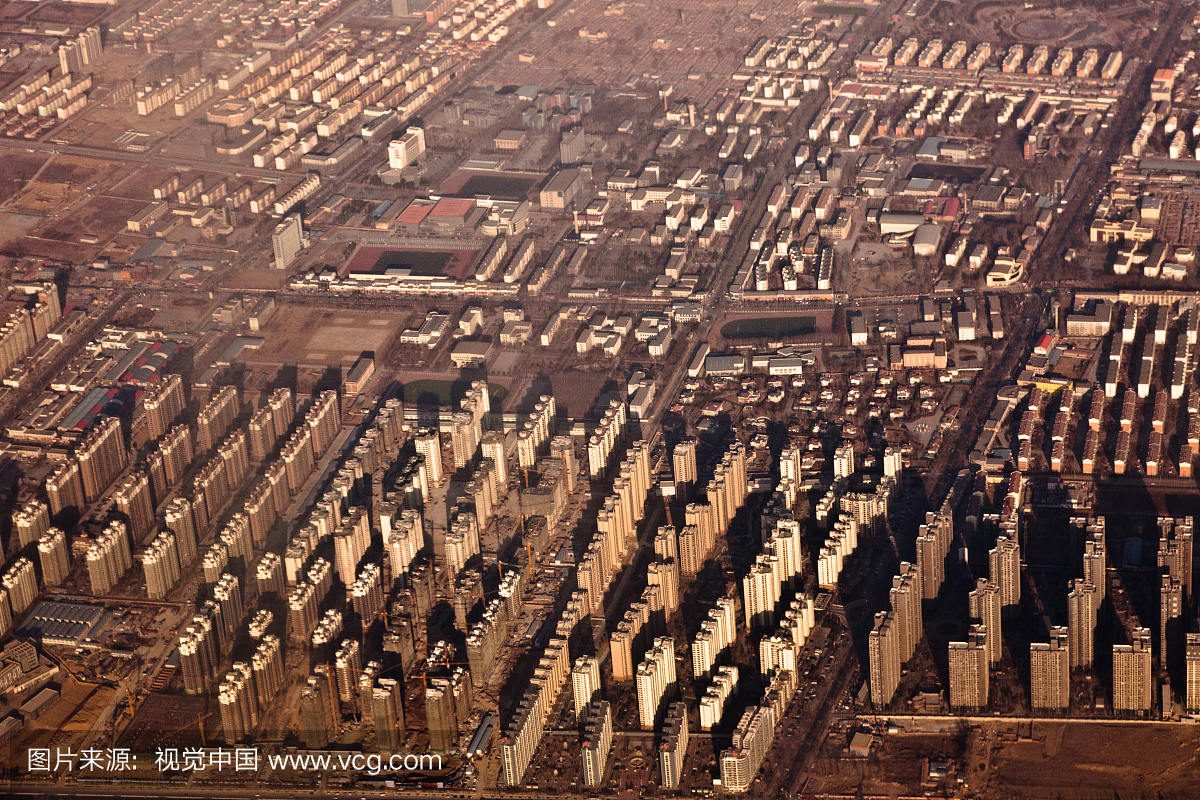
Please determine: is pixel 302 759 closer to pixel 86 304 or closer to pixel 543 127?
pixel 86 304

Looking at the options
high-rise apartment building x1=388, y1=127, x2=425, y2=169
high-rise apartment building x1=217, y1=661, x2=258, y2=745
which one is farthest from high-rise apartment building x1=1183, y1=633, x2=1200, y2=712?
high-rise apartment building x1=388, y1=127, x2=425, y2=169

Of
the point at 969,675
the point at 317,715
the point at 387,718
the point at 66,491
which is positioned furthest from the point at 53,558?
the point at 969,675

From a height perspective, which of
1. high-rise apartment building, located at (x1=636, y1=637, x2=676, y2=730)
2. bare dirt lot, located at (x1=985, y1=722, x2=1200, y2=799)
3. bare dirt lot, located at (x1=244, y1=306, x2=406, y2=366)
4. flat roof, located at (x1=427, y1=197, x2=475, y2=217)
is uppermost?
high-rise apartment building, located at (x1=636, y1=637, x2=676, y2=730)

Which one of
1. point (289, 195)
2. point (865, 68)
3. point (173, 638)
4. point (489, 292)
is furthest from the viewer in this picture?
point (865, 68)

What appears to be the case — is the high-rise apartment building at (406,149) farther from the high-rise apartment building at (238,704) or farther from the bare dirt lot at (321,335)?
the high-rise apartment building at (238,704)

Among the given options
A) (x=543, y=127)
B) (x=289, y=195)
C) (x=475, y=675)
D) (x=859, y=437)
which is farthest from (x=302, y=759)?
(x=543, y=127)

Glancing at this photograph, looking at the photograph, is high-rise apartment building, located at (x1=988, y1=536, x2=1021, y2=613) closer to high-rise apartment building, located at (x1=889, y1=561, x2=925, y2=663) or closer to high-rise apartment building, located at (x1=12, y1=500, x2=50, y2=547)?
high-rise apartment building, located at (x1=889, y1=561, x2=925, y2=663)

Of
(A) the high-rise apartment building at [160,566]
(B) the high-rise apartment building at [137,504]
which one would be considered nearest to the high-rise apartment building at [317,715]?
(A) the high-rise apartment building at [160,566]

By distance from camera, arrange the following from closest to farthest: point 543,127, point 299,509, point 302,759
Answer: point 302,759 < point 299,509 < point 543,127
